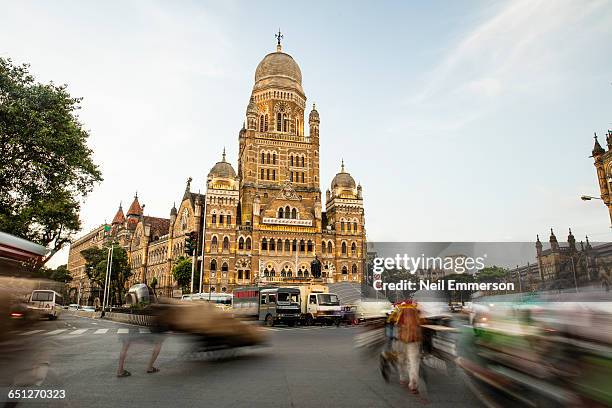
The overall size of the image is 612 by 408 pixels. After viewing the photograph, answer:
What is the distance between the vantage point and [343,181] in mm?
62812

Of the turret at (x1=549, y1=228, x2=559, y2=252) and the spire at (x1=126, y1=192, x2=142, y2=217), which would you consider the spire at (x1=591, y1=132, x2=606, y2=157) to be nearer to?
the turret at (x1=549, y1=228, x2=559, y2=252)

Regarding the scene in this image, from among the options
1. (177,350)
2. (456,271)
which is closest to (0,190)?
A: (177,350)

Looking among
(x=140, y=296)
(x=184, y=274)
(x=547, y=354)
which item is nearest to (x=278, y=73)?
(x=184, y=274)

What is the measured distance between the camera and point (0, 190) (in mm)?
21609

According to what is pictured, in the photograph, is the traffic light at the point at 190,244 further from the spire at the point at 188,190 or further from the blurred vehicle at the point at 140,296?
the spire at the point at 188,190

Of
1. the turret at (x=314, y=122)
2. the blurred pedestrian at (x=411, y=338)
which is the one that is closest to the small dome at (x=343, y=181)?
the turret at (x=314, y=122)

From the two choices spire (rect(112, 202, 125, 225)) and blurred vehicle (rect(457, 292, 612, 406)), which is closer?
blurred vehicle (rect(457, 292, 612, 406))

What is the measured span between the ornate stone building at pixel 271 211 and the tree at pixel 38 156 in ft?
86.8

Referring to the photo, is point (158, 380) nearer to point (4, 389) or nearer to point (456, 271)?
point (4, 389)

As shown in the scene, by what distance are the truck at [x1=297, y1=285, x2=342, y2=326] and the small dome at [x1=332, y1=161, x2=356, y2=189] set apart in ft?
116

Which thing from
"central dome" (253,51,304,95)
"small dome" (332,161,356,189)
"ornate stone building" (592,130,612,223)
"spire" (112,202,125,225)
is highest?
"central dome" (253,51,304,95)

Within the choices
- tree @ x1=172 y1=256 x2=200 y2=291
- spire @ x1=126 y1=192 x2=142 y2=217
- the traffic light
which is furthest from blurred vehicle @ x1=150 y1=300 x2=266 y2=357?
spire @ x1=126 y1=192 x2=142 y2=217

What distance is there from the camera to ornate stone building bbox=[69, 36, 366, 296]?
54.0 meters

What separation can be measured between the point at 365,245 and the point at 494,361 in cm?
5974
